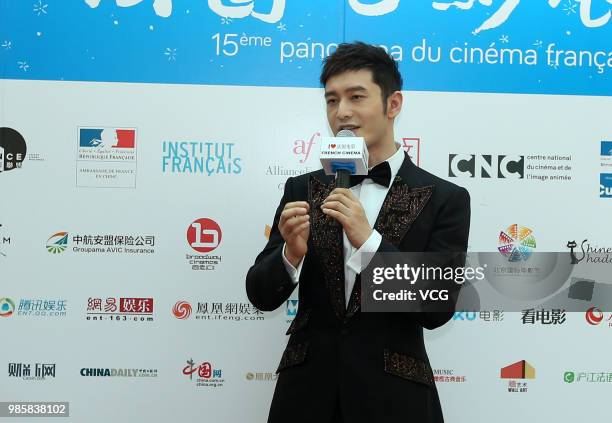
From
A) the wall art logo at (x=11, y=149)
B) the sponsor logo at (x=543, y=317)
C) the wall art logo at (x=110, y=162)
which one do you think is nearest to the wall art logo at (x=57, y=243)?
the wall art logo at (x=110, y=162)

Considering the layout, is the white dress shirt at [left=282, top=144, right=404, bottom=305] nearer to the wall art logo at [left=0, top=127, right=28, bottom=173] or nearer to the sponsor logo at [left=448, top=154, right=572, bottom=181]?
the sponsor logo at [left=448, top=154, right=572, bottom=181]

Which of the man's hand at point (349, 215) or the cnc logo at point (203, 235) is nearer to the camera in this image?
the man's hand at point (349, 215)

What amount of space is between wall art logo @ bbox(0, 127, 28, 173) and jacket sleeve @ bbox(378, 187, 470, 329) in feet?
6.38

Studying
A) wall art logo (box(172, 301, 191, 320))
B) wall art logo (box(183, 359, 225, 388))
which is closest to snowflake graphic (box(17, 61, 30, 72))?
wall art logo (box(172, 301, 191, 320))

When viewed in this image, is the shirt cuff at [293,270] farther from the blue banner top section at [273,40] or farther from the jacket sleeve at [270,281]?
the blue banner top section at [273,40]

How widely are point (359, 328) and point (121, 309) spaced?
1472mm

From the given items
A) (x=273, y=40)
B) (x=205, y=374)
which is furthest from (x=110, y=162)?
(x=205, y=374)

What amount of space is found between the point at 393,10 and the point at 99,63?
4.33ft

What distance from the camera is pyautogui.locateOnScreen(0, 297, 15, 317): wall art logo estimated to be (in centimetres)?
268

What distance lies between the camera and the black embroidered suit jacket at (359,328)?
60.1 inches

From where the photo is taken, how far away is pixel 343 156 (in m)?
1.52

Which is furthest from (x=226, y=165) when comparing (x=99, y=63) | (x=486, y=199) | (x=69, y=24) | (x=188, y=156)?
(x=486, y=199)

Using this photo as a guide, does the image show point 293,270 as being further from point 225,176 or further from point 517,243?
point 517,243

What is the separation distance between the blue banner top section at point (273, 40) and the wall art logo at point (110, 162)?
27 centimetres
